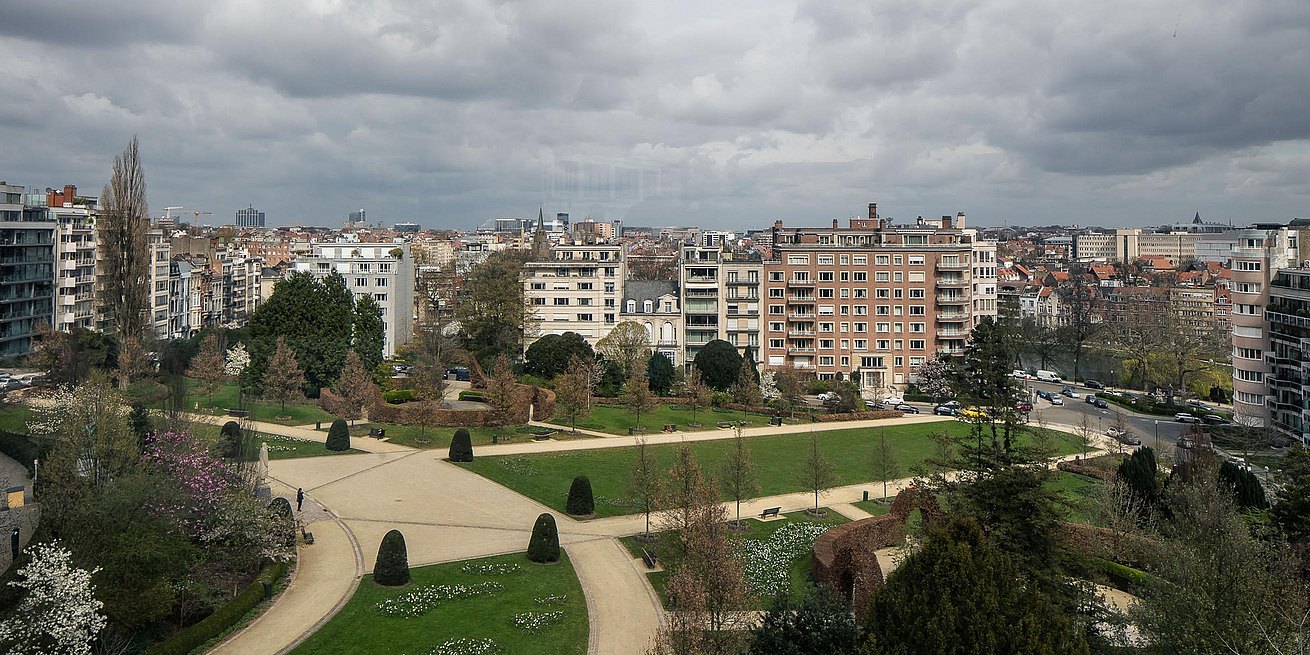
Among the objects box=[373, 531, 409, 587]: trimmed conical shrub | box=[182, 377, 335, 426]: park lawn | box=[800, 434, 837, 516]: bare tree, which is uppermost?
box=[182, 377, 335, 426]: park lawn

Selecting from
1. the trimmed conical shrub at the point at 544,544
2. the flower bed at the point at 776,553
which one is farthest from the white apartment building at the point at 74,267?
the flower bed at the point at 776,553

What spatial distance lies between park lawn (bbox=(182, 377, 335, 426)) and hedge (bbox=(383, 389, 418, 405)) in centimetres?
395

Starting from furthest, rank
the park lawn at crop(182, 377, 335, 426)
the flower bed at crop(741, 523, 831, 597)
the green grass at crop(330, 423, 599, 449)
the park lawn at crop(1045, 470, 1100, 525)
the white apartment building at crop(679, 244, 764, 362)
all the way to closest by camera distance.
A: the white apartment building at crop(679, 244, 764, 362) < the park lawn at crop(182, 377, 335, 426) < the green grass at crop(330, 423, 599, 449) < the park lawn at crop(1045, 470, 1100, 525) < the flower bed at crop(741, 523, 831, 597)

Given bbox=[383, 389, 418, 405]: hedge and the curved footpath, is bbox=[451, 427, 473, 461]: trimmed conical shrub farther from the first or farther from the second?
bbox=[383, 389, 418, 405]: hedge

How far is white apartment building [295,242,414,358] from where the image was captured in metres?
87.9

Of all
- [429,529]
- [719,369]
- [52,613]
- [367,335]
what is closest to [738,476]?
[429,529]

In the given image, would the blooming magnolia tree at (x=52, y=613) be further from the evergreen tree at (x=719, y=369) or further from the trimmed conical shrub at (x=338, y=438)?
the evergreen tree at (x=719, y=369)

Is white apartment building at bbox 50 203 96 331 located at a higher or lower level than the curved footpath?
higher

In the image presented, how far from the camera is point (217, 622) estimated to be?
24.1 metres

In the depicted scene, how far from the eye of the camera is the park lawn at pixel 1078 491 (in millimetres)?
36844

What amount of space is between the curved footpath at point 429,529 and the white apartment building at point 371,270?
37.9 m

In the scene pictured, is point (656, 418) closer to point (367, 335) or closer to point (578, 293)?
point (578, 293)

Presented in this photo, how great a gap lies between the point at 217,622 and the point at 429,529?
10561 millimetres

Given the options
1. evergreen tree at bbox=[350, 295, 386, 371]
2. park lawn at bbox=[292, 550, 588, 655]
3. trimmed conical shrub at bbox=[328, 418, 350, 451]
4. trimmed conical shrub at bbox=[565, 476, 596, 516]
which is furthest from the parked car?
evergreen tree at bbox=[350, 295, 386, 371]
